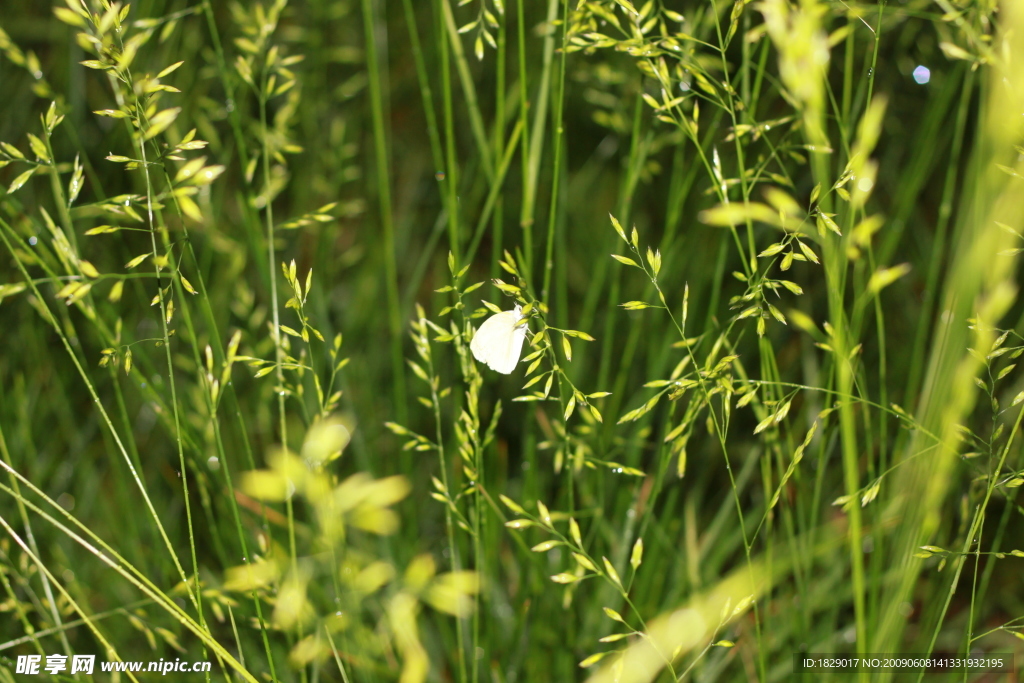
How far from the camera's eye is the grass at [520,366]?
50cm

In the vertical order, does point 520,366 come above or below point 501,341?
below

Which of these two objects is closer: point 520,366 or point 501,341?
point 501,341

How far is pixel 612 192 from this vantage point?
46.4 inches

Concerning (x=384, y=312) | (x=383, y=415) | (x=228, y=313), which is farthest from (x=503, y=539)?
(x=228, y=313)

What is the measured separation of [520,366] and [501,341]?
51 cm

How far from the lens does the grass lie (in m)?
0.50

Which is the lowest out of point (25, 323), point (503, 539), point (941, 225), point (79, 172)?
point (503, 539)

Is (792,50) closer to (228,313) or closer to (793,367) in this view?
(793,367)

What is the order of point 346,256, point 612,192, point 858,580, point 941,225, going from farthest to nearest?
point 612,192, point 346,256, point 941,225, point 858,580

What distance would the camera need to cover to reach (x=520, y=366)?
3.28ft

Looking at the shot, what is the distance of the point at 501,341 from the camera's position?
50 centimetres

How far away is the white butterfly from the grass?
0.02m

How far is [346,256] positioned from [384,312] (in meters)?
0.10

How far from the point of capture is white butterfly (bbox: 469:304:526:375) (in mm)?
489
